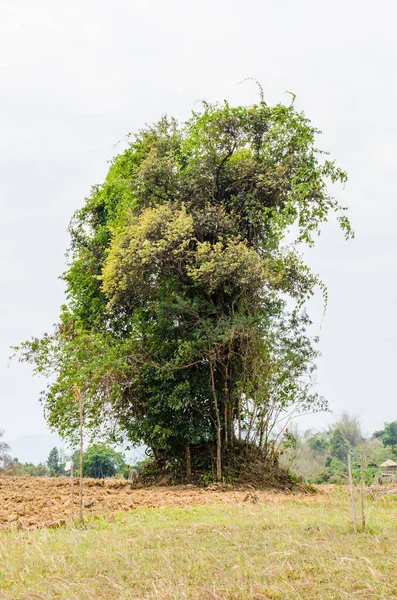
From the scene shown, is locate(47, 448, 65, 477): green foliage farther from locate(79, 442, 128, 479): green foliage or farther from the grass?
the grass

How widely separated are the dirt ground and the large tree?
1192mm

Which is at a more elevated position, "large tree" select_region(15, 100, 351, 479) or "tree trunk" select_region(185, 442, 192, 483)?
"large tree" select_region(15, 100, 351, 479)

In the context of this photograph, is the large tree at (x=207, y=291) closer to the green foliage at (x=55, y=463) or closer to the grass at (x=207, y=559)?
the grass at (x=207, y=559)

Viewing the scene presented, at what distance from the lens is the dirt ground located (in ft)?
24.9

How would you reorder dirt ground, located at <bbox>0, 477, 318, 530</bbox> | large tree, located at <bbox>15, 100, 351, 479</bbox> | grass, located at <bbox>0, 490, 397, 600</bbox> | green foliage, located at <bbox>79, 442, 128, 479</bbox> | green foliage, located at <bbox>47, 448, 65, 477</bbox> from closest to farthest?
grass, located at <bbox>0, 490, 397, 600</bbox> → dirt ground, located at <bbox>0, 477, 318, 530</bbox> → large tree, located at <bbox>15, 100, 351, 479</bbox> → green foliage, located at <bbox>79, 442, 128, 479</bbox> → green foliage, located at <bbox>47, 448, 65, 477</bbox>

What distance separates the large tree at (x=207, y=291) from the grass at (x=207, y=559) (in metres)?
4.97

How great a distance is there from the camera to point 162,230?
11.9 meters

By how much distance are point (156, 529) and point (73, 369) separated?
6754 millimetres

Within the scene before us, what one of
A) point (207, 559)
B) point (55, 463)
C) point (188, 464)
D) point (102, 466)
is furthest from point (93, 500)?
point (55, 463)

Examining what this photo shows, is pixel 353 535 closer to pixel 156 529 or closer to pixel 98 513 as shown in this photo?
pixel 156 529

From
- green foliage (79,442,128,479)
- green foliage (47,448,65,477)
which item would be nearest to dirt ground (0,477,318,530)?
green foliage (79,442,128,479)

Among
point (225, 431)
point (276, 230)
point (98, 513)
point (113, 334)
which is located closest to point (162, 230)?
point (276, 230)

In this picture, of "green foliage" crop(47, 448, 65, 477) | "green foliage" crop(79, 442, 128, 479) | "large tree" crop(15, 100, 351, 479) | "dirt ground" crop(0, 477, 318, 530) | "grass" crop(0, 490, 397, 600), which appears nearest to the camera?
"grass" crop(0, 490, 397, 600)

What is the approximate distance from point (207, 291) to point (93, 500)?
4790mm
